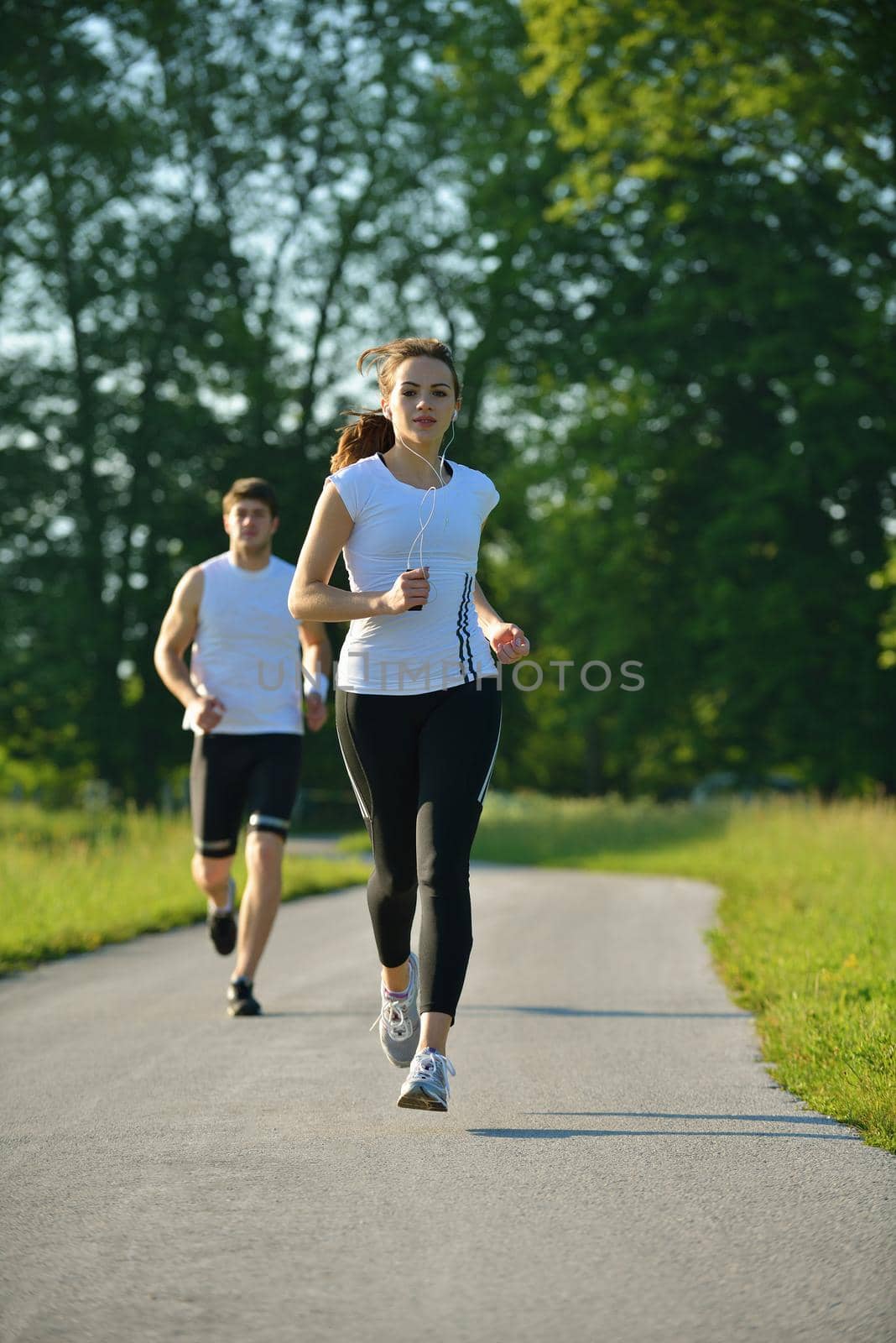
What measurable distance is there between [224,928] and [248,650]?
139cm

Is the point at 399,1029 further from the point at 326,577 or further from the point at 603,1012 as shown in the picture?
the point at 603,1012

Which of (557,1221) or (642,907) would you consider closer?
(557,1221)

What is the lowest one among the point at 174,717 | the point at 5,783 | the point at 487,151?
the point at 5,783

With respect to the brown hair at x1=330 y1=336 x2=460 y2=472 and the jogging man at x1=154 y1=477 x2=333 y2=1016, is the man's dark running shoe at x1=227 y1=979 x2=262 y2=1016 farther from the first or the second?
the brown hair at x1=330 y1=336 x2=460 y2=472

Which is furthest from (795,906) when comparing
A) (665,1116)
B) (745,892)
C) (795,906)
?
(665,1116)

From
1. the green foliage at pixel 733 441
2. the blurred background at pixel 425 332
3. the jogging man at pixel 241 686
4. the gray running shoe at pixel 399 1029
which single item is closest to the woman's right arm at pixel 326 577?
the gray running shoe at pixel 399 1029

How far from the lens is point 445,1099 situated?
15.9 ft

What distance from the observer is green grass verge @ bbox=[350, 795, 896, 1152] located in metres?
5.42

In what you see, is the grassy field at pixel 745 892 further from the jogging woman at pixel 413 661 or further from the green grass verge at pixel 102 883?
the jogging woman at pixel 413 661

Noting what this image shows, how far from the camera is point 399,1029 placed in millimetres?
5457

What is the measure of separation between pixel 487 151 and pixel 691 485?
745 centimetres

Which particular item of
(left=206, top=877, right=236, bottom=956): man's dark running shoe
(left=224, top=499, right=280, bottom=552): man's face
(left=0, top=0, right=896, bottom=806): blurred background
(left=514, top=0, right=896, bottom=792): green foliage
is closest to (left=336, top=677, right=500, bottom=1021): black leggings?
(left=224, top=499, right=280, bottom=552): man's face

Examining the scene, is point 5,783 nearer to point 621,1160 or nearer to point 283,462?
point 283,462

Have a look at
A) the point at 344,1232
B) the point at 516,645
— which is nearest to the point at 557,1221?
the point at 344,1232
